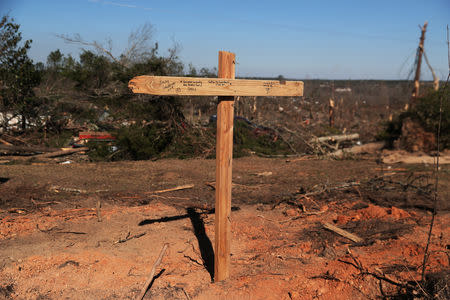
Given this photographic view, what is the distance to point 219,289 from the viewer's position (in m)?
3.64

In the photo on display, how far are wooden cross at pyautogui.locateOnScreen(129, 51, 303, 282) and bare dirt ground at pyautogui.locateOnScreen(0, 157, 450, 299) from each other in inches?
24.8

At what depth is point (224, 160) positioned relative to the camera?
3354 millimetres

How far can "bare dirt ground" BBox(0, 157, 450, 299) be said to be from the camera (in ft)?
12.1

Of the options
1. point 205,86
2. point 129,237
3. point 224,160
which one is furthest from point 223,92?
point 129,237

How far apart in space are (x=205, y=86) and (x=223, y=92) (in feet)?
0.59

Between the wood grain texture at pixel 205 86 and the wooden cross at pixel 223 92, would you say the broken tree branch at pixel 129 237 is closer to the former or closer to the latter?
the wooden cross at pixel 223 92

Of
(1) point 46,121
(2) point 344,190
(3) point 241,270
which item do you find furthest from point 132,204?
(1) point 46,121

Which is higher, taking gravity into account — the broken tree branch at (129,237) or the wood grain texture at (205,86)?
the wood grain texture at (205,86)

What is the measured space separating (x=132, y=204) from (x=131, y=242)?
171 centimetres

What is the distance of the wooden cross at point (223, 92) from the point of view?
2996 millimetres

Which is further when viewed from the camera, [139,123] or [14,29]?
[14,29]

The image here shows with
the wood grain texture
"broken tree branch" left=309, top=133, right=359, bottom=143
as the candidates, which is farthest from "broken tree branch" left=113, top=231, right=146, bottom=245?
"broken tree branch" left=309, top=133, right=359, bottom=143

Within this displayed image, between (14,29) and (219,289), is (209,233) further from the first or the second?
(14,29)

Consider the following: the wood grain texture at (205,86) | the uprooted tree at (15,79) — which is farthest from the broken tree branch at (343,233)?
the uprooted tree at (15,79)
